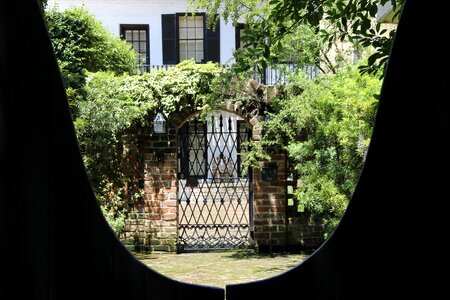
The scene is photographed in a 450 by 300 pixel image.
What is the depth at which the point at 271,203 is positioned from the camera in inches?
277

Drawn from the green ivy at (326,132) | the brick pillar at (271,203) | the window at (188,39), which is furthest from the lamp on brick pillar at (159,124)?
the window at (188,39)

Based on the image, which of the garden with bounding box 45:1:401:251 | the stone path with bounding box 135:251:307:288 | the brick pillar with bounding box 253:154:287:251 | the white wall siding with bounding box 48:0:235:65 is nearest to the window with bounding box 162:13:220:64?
the white wall siding with bounding box 48:0:235:65

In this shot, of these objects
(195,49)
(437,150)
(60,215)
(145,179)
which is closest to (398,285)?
(437,150)

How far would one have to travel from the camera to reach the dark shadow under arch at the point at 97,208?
47 centimetres

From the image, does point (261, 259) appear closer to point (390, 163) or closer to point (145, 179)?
point (145, 179)

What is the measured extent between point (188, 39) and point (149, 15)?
135 centimetres

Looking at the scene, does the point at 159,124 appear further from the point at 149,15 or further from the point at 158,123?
the point at 149,15

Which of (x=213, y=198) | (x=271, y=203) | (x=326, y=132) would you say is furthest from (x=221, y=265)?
(x=326, y=132)

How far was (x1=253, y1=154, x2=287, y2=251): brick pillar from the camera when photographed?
7.04 m

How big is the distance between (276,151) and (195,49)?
901 cm

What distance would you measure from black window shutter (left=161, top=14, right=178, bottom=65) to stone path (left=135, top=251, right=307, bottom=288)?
873 cm

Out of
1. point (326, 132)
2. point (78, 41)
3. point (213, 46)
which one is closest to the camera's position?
point (326, 132)

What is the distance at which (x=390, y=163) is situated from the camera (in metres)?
0.50

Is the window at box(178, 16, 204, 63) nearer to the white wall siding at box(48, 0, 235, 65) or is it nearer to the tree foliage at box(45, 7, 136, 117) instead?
the white wall siding at box(48, 0, 235, 65)
